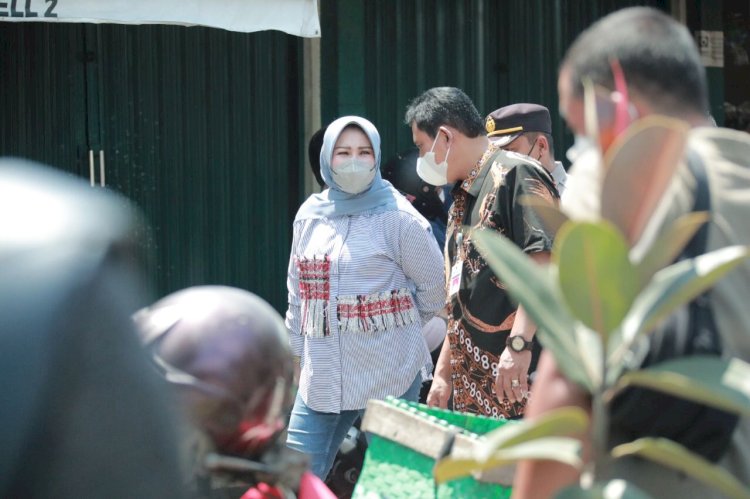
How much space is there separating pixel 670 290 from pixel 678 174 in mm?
459

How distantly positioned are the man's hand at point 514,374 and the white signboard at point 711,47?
4682 mm

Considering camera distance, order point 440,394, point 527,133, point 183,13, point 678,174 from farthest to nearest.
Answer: point 183,13
point 527,133
point 440,394
point 678,174

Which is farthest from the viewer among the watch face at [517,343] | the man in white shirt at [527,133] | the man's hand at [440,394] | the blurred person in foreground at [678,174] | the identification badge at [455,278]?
the man in white shirt at [527,133]

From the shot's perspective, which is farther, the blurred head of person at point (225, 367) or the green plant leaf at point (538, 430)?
the blurred head of person at point (225, 367)

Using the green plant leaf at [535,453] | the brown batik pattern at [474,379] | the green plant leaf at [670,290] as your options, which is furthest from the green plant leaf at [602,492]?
the brown batik pattern at [474,379]

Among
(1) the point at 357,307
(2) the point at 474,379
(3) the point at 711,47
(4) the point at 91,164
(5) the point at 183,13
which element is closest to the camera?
(2) the point at 474,379

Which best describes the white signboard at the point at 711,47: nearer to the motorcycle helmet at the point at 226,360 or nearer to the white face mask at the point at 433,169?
the white face mask at the point at 433,169


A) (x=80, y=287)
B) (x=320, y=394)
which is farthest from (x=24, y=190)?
(x=320, y=394)

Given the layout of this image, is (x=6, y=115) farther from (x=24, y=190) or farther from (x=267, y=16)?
(x=24, y=190)

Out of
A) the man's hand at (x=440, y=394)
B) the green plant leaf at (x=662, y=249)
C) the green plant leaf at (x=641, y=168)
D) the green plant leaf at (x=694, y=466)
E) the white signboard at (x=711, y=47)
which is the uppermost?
the white signboard at (x=711, y=47)

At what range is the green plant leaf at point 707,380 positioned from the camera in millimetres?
1306

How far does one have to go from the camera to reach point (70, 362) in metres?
1.48

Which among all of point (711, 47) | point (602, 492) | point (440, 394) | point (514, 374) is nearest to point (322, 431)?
point (440, 394)

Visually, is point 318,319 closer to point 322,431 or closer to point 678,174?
point 322,431
